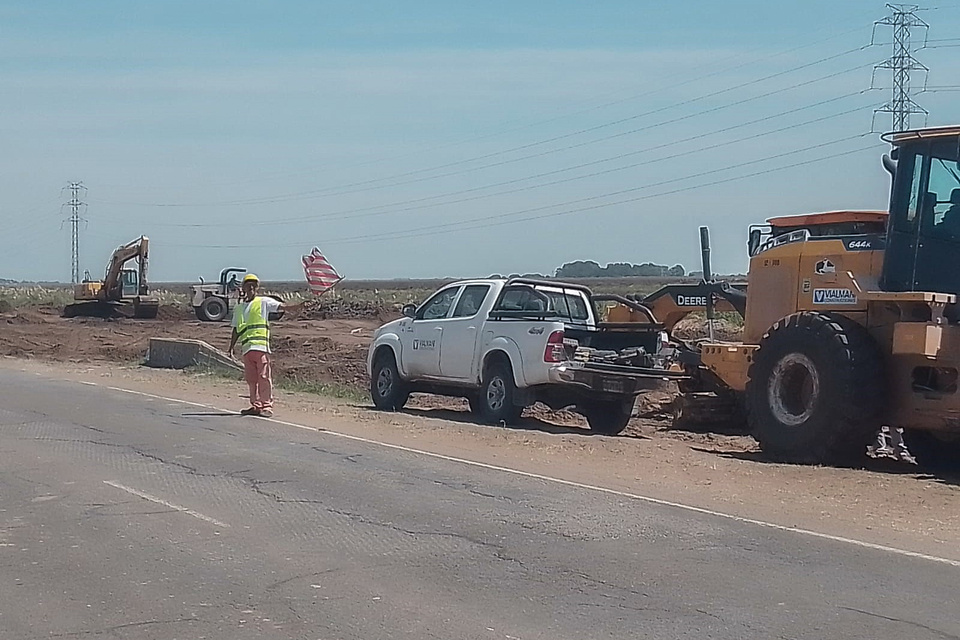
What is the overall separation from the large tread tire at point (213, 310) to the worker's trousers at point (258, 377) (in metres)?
34.8

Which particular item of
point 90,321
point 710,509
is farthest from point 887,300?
point 90,321

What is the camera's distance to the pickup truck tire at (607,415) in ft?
60.0

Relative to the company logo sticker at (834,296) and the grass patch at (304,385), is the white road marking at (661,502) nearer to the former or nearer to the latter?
the company logo sticker at (834,296)

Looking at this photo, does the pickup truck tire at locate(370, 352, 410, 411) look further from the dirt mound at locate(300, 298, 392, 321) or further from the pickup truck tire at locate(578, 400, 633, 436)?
the dirt mound at locate(300, 298, 392, 321)

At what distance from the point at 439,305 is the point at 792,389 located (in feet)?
21.8

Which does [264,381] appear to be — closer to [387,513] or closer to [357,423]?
[357,423]

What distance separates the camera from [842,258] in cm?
1462

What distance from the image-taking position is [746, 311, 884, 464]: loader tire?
13.5 metres

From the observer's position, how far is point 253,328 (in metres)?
18.1

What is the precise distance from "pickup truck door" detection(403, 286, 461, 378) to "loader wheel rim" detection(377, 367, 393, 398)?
46cm

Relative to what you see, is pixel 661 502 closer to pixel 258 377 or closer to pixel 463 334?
pixel 463 334

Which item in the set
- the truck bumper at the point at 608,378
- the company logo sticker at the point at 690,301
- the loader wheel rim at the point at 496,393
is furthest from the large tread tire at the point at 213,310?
the truck bumper at the point at 608,378

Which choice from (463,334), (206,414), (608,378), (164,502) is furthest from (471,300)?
(164,502)

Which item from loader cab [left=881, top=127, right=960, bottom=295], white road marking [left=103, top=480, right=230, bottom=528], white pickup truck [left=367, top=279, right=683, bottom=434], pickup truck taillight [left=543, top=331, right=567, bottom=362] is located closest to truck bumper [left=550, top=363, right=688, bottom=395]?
white pickup truck [left=367, top=279, right=683, bottom=434]
